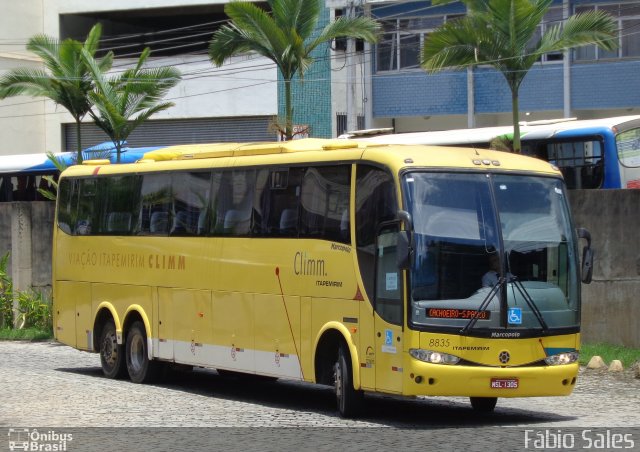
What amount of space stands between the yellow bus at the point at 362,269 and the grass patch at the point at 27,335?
8342 mm

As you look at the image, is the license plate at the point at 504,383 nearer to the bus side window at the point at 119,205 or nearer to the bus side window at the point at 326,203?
the bus side window at the point at 326,203

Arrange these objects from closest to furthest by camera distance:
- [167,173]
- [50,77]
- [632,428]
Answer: [632,428] → [167,173] → [50,77]

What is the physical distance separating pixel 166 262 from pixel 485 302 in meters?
6.27

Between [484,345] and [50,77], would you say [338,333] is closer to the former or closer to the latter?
[484,345]

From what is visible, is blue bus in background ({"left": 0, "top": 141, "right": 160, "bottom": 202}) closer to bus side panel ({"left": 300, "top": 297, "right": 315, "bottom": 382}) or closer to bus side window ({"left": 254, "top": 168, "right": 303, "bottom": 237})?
bus side window ({"left": 254, "top": 168, "right": 303, "bottom": 237})

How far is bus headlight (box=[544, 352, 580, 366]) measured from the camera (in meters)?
13.6

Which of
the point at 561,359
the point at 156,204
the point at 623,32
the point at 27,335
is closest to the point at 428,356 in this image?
the point at 561,359

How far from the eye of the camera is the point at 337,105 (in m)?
43.9

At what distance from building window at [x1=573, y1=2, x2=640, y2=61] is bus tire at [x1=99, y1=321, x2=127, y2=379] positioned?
22.8 metres

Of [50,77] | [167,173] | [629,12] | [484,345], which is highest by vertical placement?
[629,12]

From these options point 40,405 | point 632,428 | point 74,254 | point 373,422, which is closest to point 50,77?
point 74,254

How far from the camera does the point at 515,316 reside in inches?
529

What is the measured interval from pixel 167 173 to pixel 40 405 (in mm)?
4529

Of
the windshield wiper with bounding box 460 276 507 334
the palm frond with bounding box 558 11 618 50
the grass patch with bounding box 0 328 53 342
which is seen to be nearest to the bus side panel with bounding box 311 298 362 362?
the windshield wiper with bounding box 460 276 507 334
